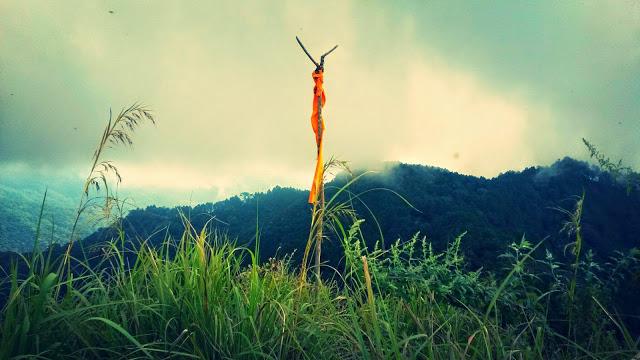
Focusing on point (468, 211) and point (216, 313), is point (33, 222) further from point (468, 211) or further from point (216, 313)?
point (468, 211)

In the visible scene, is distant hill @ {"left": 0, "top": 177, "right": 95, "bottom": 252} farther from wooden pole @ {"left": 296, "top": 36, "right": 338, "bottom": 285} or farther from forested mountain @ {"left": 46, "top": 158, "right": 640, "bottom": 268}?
forested mountain @ {"left": 46, "top": 158, "right": 640, "bottom": 268}

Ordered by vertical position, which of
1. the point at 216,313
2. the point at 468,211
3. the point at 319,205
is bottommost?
the point at 216,313

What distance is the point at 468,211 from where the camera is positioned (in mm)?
31953

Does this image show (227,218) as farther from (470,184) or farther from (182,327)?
(182,327)

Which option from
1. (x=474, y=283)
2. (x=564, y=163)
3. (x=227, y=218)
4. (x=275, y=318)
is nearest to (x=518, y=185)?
(x=564, y=163)

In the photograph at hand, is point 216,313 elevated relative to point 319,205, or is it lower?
lower

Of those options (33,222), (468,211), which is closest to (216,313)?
(33,222)

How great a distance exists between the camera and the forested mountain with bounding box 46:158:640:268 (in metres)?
26.0

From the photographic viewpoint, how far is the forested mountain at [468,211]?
2605 cm

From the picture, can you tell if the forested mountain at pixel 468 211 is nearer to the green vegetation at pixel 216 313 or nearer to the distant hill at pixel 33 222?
the distant hill at pixel 33 222

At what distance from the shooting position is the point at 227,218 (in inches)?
1303

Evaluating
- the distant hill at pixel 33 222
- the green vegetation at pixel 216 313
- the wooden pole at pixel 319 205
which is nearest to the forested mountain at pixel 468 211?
the distant hill at pixel 33 222

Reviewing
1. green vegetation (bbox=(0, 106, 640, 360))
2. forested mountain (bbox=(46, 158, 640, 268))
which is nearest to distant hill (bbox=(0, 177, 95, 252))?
green vegetation (bbox=(0, 106, 640, 360))

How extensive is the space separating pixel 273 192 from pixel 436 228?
2036 cm
